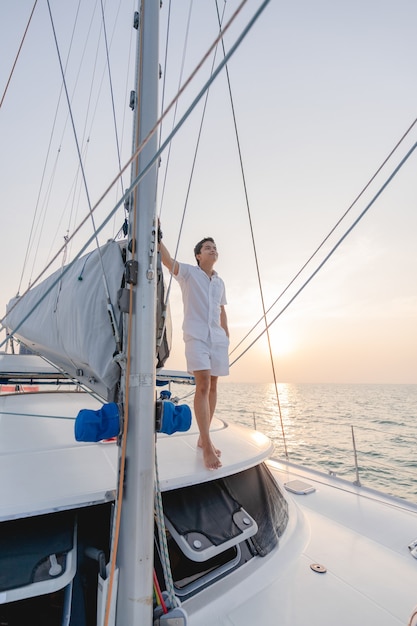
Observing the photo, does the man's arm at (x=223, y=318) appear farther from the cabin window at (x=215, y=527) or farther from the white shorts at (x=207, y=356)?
the cabin window at (x=215, y=527)

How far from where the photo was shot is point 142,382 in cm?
142

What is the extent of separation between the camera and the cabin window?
5.77 feet

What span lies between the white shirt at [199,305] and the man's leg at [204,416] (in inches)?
10.9

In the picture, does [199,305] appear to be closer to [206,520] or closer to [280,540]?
[206,520]

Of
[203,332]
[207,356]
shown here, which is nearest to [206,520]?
[207,356]

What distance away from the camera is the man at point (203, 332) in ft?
7.03

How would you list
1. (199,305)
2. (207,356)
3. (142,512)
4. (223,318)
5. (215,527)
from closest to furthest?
(142,512) → (215,527) → (207,356) → (199,305) → (223,318)

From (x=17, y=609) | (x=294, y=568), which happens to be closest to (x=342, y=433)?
(x=294, y=568)

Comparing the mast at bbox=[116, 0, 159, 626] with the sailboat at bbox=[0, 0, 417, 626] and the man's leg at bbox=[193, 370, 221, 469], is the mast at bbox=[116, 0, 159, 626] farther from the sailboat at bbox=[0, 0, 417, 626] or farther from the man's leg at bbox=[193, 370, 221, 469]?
the man's leg at bbox=[193, 370, 221, 469]

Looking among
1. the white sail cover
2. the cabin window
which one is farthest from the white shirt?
the cabin window

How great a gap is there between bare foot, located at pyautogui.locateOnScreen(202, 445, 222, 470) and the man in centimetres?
8

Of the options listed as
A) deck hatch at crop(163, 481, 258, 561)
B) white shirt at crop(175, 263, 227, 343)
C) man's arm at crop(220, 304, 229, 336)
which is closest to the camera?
deck hatch at crop(163, 481, 258, 561)

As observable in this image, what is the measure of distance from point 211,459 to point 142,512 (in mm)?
676

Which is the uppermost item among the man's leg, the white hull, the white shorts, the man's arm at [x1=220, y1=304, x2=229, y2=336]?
the man's arm at [x1=220, y1=304, x2=229, y2=336]
